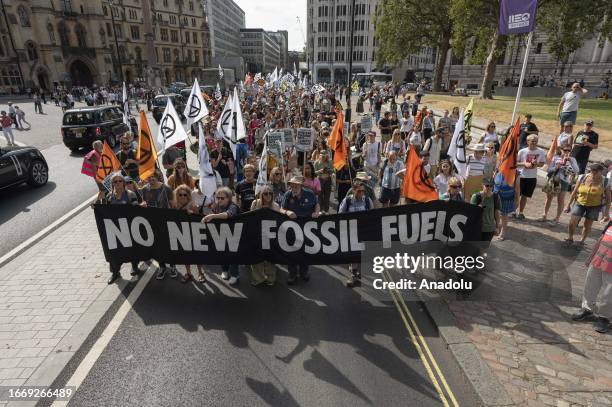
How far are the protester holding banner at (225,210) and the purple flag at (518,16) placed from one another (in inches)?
510

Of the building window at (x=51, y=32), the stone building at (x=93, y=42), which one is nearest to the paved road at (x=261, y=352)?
the stone building at (x=93, y=42)

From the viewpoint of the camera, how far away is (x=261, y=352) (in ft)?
15.6

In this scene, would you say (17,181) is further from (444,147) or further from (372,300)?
(444,147)

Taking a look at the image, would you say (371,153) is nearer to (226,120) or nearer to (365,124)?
(365,124)

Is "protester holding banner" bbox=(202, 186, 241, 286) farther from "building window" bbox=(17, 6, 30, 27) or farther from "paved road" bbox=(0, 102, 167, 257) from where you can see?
"building window" bbox=(17, 6, 30, 27)

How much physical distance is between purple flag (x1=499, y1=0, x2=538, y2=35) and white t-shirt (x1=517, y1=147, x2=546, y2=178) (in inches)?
287

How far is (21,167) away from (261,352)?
1070cm

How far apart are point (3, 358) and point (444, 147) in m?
12.7

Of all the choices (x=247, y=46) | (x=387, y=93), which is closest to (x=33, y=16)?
(x=387, y=93)

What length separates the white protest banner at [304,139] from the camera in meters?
10.9

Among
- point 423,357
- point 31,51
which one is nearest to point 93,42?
point 31,51

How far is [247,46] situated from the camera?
536 feet

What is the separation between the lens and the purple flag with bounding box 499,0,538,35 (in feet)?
41.5

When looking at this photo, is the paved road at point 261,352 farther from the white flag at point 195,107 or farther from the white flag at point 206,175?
the white flag at point 195,107
